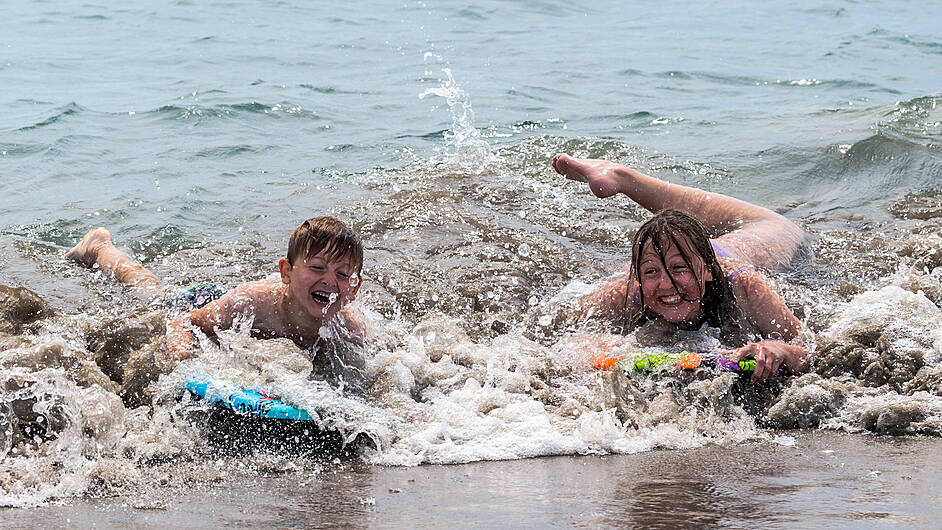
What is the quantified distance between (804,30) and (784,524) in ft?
67.4

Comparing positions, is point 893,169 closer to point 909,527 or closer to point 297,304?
point 297,304

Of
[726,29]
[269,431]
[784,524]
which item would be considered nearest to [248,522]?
[269,431]

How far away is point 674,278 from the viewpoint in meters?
5.16

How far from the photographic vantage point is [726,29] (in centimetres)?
2178

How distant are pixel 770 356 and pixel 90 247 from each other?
14.7 feet

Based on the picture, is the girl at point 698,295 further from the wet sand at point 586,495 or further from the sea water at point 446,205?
the wet sand at point 586,495

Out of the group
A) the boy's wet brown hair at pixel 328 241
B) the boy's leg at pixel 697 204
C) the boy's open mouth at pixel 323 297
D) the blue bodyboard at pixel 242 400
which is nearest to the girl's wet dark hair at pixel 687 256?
the boy's leg at pixel 697 204

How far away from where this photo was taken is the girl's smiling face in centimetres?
515

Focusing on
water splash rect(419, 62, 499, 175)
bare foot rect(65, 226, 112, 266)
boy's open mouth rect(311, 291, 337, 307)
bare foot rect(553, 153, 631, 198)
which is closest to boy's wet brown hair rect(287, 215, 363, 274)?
boy's open mouth rect(311, 291, 337, 307)

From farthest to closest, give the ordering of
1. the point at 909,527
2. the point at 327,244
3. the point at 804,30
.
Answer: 1. the point at 804,30
2. the point at 327,244
3. the point at 909,527

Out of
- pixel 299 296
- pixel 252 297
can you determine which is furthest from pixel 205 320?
pixel 299 296

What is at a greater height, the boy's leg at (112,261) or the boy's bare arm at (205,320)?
the boy's bare arm at (205,320)

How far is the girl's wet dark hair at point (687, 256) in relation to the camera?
5.14 meters

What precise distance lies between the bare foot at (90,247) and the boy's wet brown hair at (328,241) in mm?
2372
